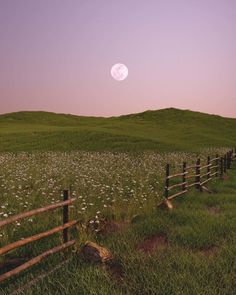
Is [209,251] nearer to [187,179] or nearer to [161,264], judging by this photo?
[161,264]

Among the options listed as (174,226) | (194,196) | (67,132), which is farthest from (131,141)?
(174,226)

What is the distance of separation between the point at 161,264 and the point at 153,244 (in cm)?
165

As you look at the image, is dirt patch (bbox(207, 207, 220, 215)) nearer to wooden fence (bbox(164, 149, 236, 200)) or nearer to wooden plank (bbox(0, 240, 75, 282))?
wooden fence (bbox(164, 149, 236, 200))

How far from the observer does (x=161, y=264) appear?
25.0 ft

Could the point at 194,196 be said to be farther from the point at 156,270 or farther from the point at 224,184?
the point at 156,270

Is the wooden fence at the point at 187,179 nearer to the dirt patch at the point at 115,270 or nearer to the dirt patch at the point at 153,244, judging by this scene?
the dirt patch at the point at 153,244

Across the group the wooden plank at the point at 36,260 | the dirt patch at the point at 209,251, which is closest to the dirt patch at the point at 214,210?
the dirt patch at the point at 209,251

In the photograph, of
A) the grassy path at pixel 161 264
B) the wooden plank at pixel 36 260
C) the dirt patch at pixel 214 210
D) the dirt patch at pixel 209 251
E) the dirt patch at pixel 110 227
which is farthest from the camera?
the dirt patch at pixel 214 210

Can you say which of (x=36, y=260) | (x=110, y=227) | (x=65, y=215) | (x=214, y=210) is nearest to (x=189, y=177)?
(x=214, y=210)

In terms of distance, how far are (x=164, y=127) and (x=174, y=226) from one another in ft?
241

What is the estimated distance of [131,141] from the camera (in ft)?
167

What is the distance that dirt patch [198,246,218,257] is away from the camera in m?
8.43

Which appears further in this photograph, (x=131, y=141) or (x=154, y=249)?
(x=131, y=141)

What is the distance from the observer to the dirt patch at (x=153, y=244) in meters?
8.76
